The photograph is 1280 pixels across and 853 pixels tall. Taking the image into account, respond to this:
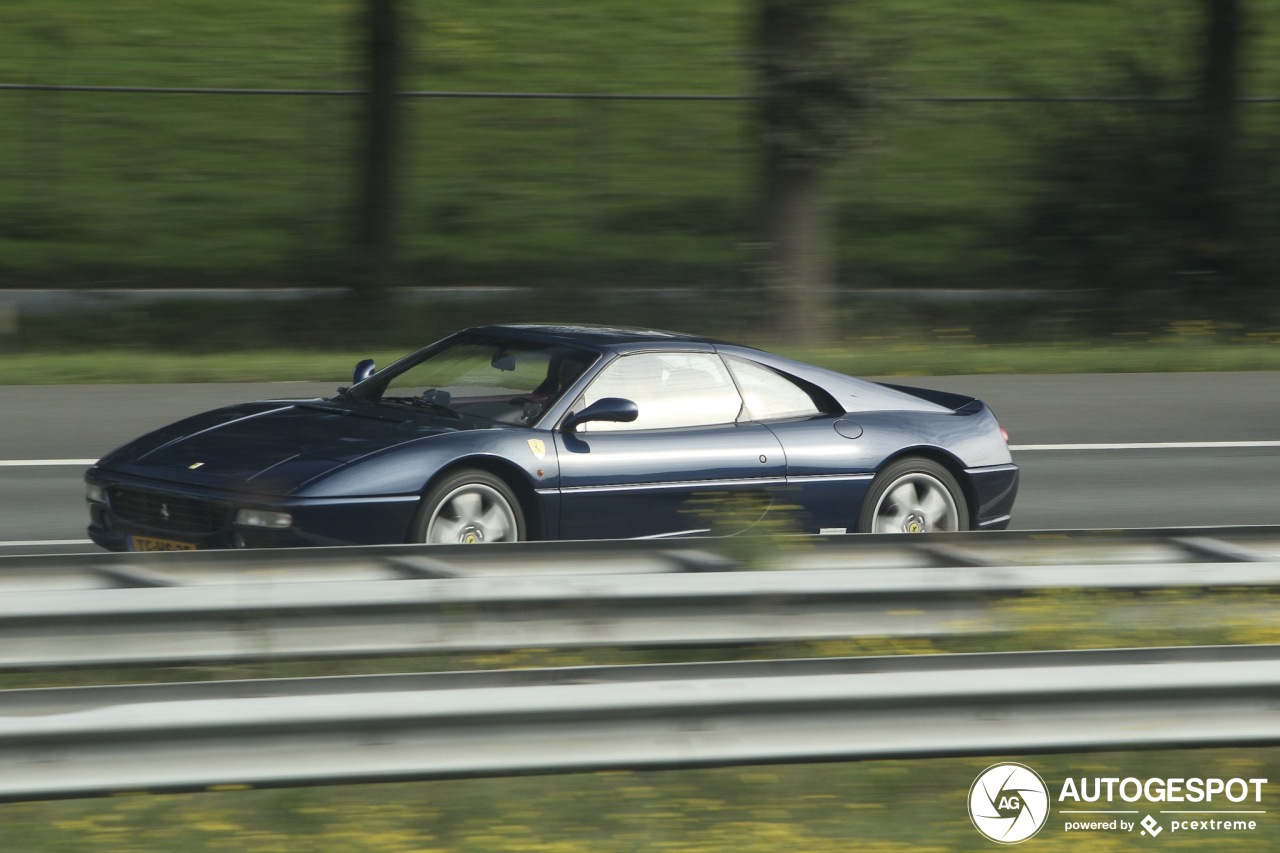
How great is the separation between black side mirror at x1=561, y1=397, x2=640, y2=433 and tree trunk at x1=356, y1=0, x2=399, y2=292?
37.3 feet

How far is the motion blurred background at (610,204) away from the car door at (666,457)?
876 centimetres

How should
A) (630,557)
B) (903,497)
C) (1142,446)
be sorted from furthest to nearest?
(1142,446), (903,497), (630,557)

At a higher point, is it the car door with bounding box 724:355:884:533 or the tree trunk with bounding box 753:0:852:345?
the tree trunk with bounding box 753:0:852:345

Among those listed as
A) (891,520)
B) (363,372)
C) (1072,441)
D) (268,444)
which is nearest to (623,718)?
(268,444)

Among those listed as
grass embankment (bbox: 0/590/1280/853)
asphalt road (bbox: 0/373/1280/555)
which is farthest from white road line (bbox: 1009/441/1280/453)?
grass embankment (bbox: 0/590/1280/853)

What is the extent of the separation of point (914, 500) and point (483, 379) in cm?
221

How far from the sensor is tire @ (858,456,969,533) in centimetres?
828

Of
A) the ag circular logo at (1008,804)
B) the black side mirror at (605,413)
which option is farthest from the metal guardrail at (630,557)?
the black side mirror at (605,413)

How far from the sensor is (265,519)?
6.82 metres

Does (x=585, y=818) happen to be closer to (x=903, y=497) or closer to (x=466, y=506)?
(x=466, y=506)

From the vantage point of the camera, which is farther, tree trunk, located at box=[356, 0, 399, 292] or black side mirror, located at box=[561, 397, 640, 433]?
tree trunk, located at box=[356, 0, 399, 292]

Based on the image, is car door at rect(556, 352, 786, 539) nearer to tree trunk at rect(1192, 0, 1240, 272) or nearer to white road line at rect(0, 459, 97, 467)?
white road line at rect(0, 459, 97, 467)

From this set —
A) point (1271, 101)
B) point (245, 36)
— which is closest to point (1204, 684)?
point (1271, 101)

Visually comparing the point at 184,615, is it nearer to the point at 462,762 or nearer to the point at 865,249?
the point at 462,762
